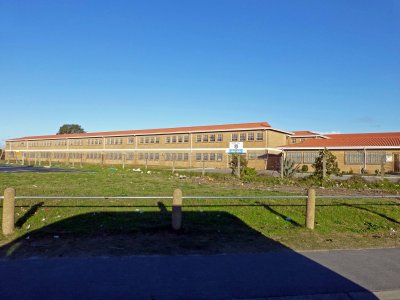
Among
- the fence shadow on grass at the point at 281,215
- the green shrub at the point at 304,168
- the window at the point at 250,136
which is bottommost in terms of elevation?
the fence shadow on grass at the point at 281,215

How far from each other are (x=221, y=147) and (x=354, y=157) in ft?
61.7

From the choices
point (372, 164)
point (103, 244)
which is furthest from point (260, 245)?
point (372, 164)

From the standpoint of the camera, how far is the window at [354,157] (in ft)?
131

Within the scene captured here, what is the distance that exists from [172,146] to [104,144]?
17237 millimetres

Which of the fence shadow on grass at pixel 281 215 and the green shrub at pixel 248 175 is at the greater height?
the green shrub at pixel 248 175

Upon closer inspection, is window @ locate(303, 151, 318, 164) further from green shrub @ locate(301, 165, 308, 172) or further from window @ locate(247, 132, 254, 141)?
window @ locate(247, 132, 254, 141)

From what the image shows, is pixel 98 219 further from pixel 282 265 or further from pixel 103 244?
pixel 282 265

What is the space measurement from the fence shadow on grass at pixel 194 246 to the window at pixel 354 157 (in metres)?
34.0

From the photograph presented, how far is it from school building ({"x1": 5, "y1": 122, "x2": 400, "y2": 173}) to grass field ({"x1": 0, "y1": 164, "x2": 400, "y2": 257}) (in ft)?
68.3

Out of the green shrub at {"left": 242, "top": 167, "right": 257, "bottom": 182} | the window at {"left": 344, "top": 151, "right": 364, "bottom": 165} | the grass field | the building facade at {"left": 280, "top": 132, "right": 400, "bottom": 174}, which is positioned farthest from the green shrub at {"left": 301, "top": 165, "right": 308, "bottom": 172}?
the grass field

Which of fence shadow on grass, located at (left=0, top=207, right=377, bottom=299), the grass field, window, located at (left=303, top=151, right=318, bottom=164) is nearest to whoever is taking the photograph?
fence shadow on grass, located at (left=0, top=207, right=377, bottom=299)

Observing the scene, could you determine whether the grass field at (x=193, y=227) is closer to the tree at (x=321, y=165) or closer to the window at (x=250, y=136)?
the tree at (x=321, y=165)

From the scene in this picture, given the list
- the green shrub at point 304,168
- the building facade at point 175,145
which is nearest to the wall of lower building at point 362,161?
the green shrub at point 304,168

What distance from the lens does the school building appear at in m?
40.1
